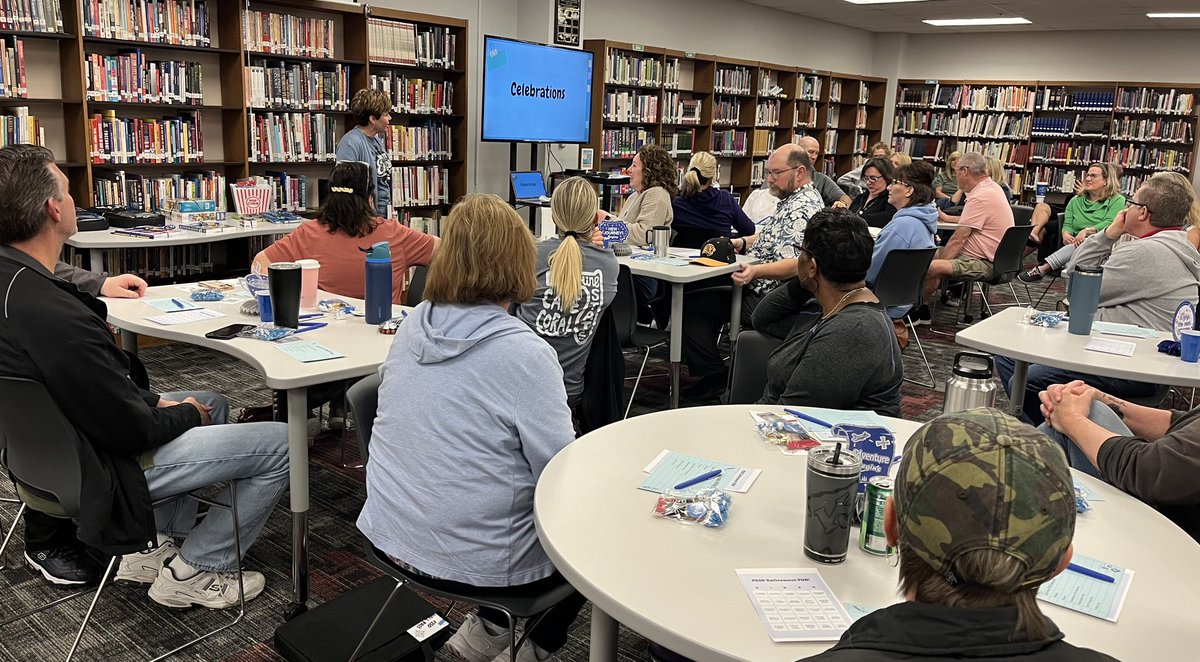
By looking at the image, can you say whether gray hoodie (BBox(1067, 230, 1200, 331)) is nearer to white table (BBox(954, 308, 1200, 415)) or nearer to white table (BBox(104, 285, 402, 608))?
white table (BBox(954, 308, 1200, 415))

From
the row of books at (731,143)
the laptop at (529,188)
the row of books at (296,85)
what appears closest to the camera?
the row of books at (296,85)

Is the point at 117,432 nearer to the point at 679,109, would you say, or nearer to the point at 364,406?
the point at 364,406

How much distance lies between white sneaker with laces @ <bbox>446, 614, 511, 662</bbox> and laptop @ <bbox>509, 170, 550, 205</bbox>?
5140 millimetres

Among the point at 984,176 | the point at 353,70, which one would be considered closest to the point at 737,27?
the point at 984,176

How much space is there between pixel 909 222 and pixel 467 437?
3982 mm

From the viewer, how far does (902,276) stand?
4879 millimetres

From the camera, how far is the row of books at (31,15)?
471cm

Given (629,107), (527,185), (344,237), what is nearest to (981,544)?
(344,237)

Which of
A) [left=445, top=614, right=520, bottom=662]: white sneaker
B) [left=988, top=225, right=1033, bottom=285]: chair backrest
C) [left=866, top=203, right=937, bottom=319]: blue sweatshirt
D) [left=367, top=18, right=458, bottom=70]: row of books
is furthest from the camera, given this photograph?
[left=367, top=18, right=458, bottom=70]: row of books

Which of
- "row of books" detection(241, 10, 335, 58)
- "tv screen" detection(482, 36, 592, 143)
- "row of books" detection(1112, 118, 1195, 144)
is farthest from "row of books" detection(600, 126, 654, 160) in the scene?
"row of books" detection(1112, 118, 1195, 144)

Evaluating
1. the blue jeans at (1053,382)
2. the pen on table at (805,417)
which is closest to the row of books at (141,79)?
the pen on table at (805,417)

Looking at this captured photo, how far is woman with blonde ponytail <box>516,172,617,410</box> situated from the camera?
3.06m

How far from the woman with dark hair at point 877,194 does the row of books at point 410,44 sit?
3563 mm

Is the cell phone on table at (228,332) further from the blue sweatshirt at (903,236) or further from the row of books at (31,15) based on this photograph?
the blue sweatshirt at (903,236)
